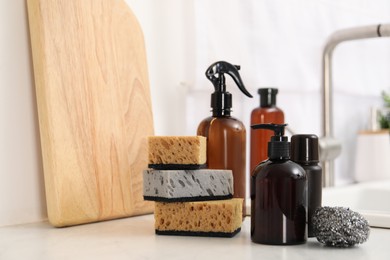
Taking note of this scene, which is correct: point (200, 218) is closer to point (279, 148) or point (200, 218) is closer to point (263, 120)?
point (279, 148)

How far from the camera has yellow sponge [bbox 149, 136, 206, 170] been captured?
2.62 feet

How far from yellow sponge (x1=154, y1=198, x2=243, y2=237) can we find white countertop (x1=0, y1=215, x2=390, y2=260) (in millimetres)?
12

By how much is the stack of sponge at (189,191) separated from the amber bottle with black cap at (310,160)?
97 mm

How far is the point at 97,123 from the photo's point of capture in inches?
37.1

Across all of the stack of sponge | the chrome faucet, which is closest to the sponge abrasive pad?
the stack of sponge

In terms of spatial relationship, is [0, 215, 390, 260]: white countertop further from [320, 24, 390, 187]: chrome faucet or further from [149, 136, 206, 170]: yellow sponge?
[320, 24, 390, 187]: chrome faucet

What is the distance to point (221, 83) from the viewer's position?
0.89 meters

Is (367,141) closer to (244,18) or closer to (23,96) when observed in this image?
(244,18)

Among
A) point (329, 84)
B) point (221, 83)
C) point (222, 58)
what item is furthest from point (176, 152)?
point (329, 84)

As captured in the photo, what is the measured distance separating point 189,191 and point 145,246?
0.10 meters

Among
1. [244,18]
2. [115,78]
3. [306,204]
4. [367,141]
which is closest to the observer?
[306,204]

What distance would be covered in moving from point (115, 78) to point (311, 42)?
664 mm

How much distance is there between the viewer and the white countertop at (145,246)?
2.27 feet

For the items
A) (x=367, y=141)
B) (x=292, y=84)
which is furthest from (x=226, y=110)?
(x=367, y=141)
